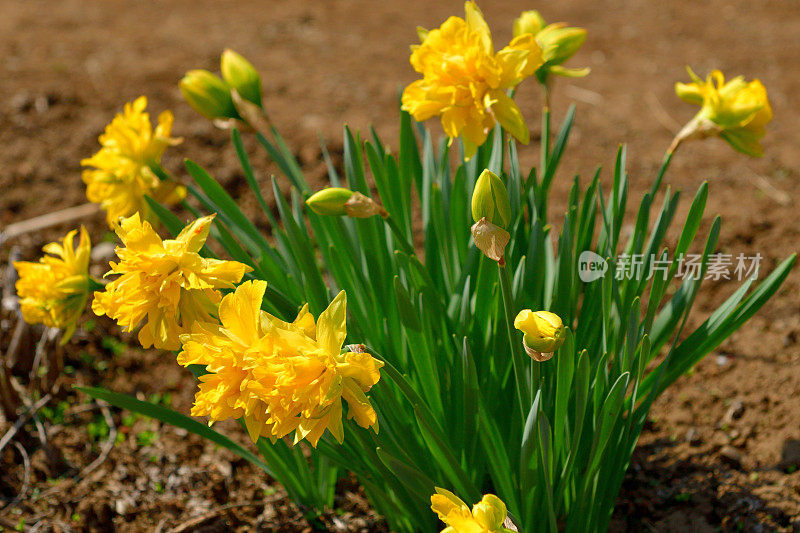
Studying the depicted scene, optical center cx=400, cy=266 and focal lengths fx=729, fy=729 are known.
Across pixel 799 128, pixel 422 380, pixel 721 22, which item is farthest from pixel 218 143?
pixel 721 22

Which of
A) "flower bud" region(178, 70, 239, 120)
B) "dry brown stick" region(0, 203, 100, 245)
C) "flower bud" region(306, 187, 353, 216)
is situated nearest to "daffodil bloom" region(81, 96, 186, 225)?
"flower bud" region(178, 70, 239, 120)

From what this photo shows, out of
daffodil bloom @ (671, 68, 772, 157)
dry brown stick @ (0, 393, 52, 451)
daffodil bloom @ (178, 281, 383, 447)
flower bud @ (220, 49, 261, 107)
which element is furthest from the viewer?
dry brown stick @ (0, 393, 52, 451)

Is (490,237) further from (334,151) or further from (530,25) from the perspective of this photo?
(334,151)

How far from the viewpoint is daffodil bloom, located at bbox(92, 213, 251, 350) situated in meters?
1.04

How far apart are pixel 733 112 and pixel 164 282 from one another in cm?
107

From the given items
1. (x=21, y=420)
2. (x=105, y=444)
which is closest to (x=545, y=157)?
(x=105, y=444)

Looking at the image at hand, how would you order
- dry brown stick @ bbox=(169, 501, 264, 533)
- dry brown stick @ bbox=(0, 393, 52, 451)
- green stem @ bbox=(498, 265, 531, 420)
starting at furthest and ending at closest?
dry brown stick @ bbox=(0, 393, 52, 451)
dry brown stick @ bbox=(169, 501, 264, 533)
green stem @ bbox=(498, 265, 531, 420)

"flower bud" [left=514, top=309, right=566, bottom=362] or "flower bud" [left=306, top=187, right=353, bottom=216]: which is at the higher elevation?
"flower bud" [left=306, top=187, right=353, bottom=216]

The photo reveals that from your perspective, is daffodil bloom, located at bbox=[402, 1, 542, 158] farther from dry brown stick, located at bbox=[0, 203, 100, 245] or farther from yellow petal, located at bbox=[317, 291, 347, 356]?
dry brown stick, located at bbox=[0, 203, 100, 245]

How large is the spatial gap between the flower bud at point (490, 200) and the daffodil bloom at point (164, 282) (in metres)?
0.34

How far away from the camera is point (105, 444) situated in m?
1.91

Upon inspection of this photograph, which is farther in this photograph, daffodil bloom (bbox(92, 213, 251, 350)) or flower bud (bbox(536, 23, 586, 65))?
flower bud (bbox(536, 23, 586, 65))

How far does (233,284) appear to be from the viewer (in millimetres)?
1054

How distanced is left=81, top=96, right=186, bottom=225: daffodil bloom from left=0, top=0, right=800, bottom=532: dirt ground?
2.33ft
